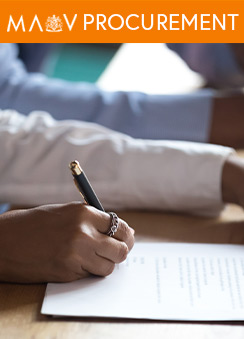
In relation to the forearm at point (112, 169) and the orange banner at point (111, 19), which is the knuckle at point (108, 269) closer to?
the forearm at point (112, 169)

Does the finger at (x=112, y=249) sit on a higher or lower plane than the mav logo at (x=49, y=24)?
lower

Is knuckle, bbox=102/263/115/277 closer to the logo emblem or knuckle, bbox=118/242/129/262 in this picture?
knuckle, bbox=118/242/129/262

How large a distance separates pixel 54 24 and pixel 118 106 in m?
0.21

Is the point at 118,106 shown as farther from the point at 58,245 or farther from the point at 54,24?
the point at 58,245

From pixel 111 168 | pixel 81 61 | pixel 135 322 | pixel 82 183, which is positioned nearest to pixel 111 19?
pixel 111 168

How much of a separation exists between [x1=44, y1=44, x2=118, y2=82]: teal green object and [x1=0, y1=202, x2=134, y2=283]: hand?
1.78 m

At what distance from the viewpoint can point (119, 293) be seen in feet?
1.95

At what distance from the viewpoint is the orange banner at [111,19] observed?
104 cm

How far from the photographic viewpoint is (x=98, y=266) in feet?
1.99

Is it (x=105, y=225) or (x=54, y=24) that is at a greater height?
(x=54, y=24)

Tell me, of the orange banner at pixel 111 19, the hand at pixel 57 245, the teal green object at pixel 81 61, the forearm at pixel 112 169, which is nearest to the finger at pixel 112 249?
the hand at pixel 57 245

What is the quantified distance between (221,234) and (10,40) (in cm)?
60

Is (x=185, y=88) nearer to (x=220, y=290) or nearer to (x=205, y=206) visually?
(x=205, y=206)

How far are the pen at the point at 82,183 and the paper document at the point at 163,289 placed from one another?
89mm
